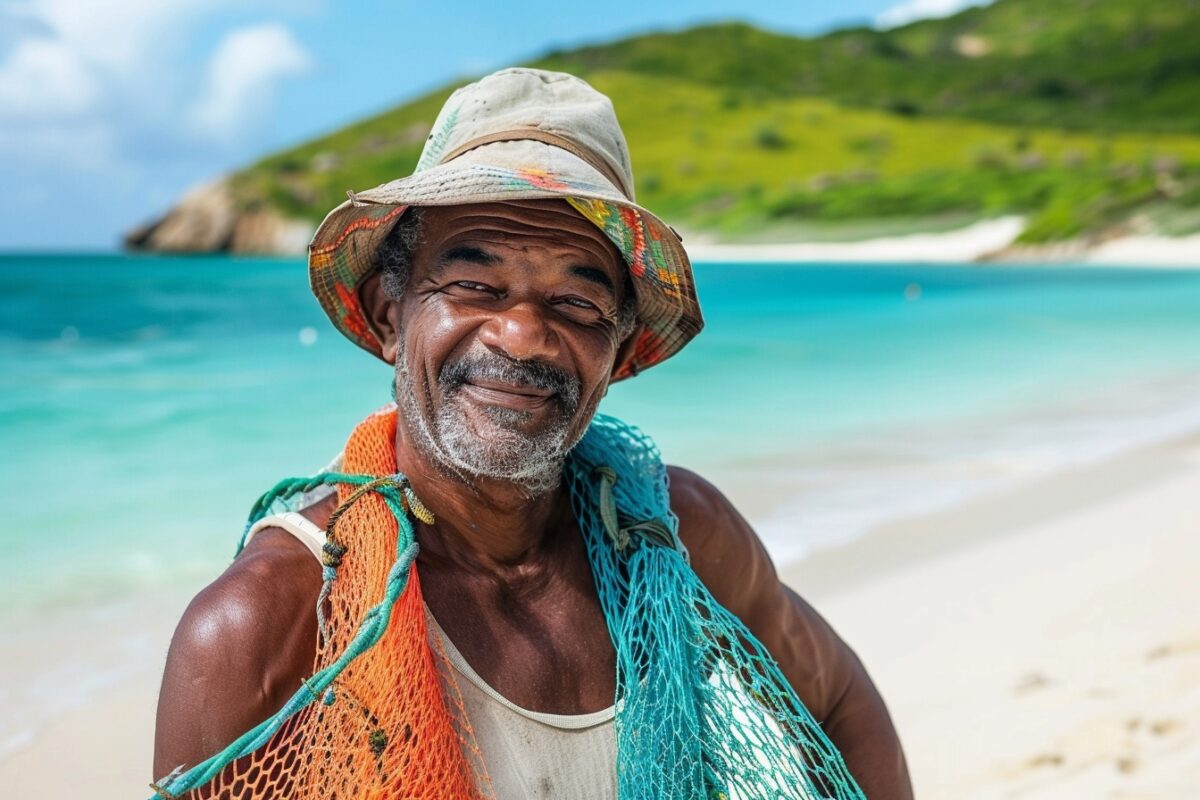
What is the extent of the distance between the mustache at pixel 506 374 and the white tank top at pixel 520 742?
0.36 metres

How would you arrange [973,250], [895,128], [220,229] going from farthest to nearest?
[220,229] → [895,128] → [973,250]

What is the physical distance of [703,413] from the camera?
36.3ft

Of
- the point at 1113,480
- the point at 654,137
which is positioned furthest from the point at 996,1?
the point at 1113,480

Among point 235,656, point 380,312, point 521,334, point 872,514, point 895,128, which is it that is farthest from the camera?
point 895,128

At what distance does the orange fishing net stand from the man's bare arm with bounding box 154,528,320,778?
1.8 inches

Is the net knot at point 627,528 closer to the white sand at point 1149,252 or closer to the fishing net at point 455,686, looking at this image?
the fishing net at point 455,686

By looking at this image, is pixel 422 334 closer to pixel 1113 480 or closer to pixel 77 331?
pixel 1113 480

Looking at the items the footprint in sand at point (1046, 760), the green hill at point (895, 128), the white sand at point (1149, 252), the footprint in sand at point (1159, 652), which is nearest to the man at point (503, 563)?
the footprint in sand at point (1046, 760)

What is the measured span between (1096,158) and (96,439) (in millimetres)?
54253

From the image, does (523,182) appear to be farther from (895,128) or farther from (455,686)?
(895,128)

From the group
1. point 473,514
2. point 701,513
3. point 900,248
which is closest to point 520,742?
point 473,514

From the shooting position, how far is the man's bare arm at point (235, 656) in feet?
5.18

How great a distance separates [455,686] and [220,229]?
92.2 meters

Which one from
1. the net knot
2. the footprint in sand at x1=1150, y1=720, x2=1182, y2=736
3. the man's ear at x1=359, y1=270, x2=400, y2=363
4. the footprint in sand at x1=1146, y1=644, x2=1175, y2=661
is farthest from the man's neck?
the footprint in sand at x1=1146, y1=644, x2=1175, y2=661
